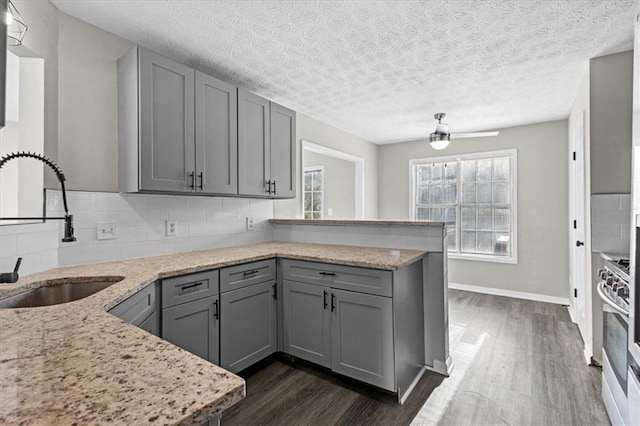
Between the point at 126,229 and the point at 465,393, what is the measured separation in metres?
2.60

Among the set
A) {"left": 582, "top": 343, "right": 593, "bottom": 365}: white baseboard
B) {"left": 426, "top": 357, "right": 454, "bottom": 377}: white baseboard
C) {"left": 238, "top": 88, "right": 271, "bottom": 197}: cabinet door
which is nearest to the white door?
{"left": 582, "top": 343, "right": 593, "bottom": 365}: white baseboard

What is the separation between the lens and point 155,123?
2.16m

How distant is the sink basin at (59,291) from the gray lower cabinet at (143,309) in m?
0.18

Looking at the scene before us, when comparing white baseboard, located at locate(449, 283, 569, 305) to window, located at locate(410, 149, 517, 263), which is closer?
white baseboard, located at locate(449, 283, 569, 305)

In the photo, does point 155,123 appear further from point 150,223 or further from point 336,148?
point 336,148

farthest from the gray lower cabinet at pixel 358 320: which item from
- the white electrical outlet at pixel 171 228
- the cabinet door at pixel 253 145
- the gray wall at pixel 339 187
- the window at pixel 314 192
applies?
the window at pixel 314 192

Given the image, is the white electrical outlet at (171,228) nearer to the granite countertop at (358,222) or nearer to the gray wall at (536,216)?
the granite countertop at (358,222)

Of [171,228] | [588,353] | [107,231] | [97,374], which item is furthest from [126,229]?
[588,353]

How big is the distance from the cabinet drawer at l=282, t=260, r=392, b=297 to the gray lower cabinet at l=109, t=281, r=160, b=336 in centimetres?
96

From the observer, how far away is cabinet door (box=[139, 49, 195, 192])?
2113 mm

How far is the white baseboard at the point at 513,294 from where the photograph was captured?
4.24m

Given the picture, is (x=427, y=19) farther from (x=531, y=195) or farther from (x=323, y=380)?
(x=531, y=195)

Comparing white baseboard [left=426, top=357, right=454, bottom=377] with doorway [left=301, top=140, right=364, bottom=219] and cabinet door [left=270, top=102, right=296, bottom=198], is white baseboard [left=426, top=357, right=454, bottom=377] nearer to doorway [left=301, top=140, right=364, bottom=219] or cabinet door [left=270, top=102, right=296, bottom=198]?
cabinet door [left=270, top=102, right=296, bottom=198]

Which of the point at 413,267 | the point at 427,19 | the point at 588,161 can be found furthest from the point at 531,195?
the point at 427,19
